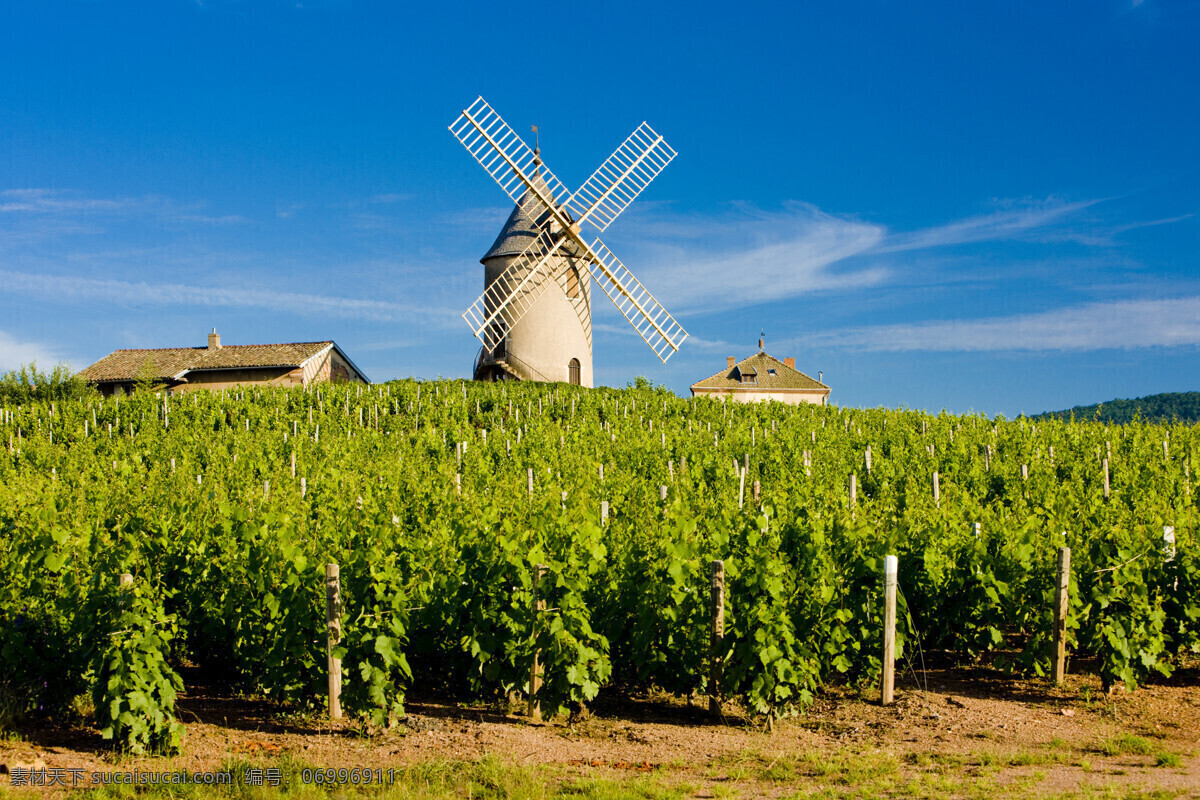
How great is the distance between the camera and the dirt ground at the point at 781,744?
589cm

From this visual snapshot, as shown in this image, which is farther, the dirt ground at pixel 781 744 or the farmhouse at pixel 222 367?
the farmhouse at pixel 222 367

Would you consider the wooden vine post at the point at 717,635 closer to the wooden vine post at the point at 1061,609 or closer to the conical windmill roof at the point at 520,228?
the wooden vine post at the point at 1061,609

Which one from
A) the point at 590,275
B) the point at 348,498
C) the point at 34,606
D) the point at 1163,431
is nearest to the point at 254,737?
the point at 34,606

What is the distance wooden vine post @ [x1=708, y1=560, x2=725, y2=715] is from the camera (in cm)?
704

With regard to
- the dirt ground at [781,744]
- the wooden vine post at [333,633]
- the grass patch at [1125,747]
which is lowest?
the dirt ground at [781,744]

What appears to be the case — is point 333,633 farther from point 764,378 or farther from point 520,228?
point 764,378

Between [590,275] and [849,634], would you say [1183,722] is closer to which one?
[849,634]

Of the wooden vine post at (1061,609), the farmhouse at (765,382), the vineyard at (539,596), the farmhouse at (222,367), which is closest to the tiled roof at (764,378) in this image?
the farmhouse at (765,382)

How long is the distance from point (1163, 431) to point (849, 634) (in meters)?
20.6

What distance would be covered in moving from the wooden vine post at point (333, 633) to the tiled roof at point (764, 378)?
170ft

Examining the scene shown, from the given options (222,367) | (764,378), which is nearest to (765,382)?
(764,378)

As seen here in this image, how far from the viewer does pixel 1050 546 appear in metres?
8.38

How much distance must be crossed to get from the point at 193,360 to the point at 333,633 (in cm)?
3944

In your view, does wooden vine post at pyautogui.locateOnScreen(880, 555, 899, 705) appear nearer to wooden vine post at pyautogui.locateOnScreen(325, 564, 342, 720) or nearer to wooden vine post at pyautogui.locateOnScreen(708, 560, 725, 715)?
wooden vine post at pyautogui.locateOnScreen(708, 560, 725, 715)
